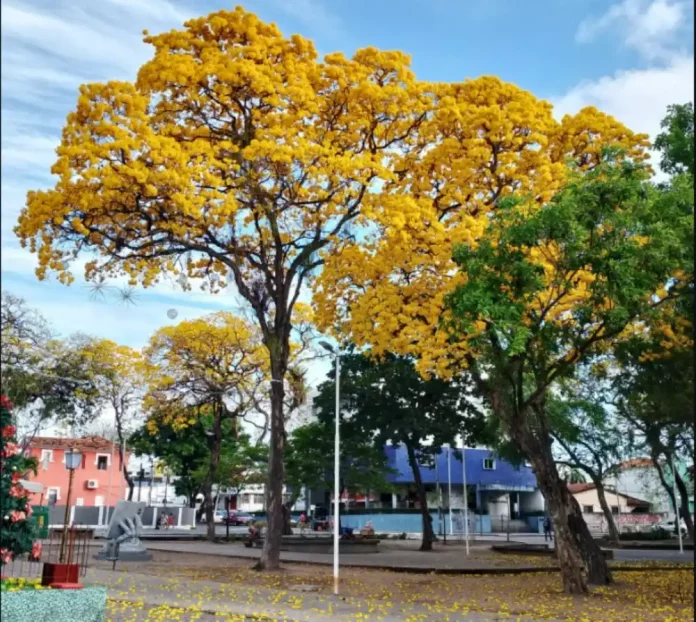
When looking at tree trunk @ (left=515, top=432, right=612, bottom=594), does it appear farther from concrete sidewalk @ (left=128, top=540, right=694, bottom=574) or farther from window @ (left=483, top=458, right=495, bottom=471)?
window @ (left=483, top=458, right=495, bottom=471)

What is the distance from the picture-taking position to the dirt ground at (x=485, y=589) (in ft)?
36.0

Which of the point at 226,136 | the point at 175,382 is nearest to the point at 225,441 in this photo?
the point at 175,382

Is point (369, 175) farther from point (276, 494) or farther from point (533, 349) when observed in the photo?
point (276, 494)

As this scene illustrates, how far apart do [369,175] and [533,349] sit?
4.68m

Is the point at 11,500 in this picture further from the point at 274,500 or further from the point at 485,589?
the point at 274,500

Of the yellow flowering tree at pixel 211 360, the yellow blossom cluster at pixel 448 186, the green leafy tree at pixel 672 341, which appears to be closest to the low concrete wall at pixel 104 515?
the yellow flowering tree at pixel 211 360

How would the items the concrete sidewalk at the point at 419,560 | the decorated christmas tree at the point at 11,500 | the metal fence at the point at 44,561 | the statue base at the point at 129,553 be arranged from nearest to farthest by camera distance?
the decorated christmas tree at the point at 11,500 → the metal fence at the point at 44,561 → the concrete sidewalk at the point at 419,560 → the statue base at the point at 129,553

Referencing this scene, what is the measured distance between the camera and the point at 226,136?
15.4m

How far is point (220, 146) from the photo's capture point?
14.2 meters

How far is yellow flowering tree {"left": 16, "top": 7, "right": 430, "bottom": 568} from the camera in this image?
1337 cm

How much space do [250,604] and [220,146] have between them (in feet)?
27.2

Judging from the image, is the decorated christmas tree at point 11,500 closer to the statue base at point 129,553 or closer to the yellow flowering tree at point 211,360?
the statue base at point 129,553

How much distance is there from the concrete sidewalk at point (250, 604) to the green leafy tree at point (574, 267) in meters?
3.38

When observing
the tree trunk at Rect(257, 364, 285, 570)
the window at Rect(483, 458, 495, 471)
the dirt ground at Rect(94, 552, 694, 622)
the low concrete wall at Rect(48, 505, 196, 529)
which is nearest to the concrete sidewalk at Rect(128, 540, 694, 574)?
the dirt ground at Rect(94, 552, 694, 622)
